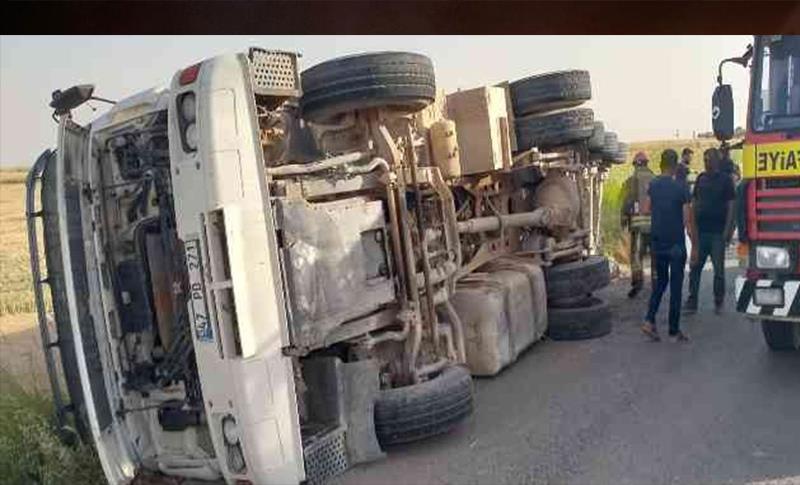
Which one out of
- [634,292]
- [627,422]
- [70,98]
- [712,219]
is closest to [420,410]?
[627,422]

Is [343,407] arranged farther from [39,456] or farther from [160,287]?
[39,456]

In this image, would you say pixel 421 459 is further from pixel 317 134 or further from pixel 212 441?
pixel 317 134

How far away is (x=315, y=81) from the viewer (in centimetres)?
502

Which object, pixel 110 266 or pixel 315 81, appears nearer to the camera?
pixel 110 266

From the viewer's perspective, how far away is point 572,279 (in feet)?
24.0

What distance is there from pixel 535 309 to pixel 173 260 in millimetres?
3623

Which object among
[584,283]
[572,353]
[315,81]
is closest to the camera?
[315,81]

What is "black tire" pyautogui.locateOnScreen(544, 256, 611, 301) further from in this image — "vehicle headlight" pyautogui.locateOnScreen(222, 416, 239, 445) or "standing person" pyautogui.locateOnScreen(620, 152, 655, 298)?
"vehicle headlight" pyautogui.locateOnScreen(222, 416, 239, 445)

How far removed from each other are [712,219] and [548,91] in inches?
86.1

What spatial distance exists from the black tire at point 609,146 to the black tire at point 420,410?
6.86 metres

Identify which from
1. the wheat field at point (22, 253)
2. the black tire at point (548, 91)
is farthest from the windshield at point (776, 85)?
the wheat field at point (22, 253)

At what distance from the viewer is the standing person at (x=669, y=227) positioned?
22.0 feet

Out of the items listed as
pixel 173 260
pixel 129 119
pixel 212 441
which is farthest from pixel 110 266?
pixel 212 441

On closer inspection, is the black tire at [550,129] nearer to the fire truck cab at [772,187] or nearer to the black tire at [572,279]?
the black tire at [572,279]
